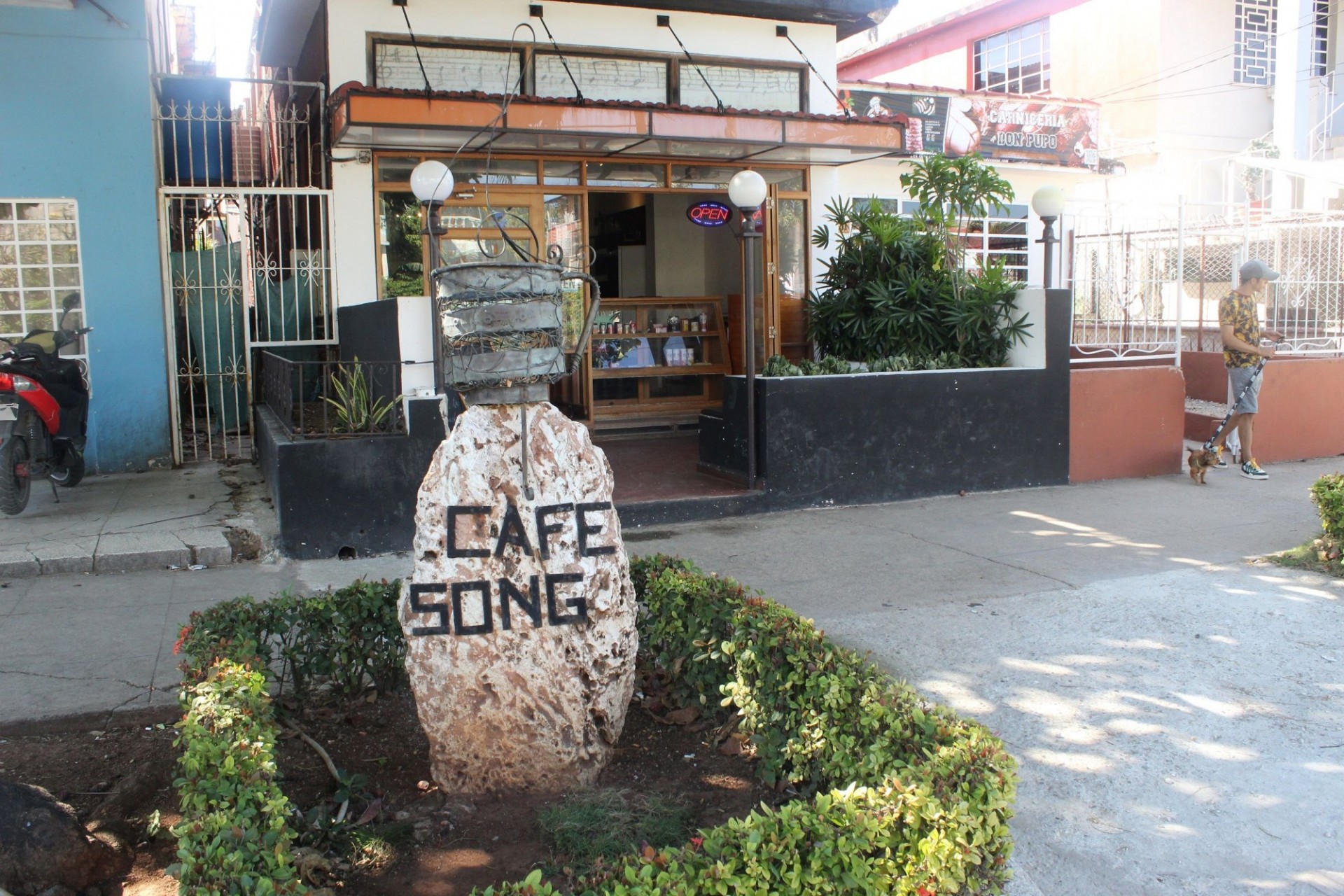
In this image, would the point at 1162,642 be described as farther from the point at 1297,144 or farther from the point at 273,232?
the point at 1297,144

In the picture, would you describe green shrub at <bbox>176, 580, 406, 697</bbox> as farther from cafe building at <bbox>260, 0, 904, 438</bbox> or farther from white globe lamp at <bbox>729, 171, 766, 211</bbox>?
white globe lamp at <bbox>729, 171, 766, 211</bbox>

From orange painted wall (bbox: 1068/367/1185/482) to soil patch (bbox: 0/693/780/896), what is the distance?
6673 mm

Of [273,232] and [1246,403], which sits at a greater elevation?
[273,232]

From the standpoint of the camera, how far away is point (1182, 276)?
1117 centimetres

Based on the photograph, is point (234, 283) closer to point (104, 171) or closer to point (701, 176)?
point (104, 171)

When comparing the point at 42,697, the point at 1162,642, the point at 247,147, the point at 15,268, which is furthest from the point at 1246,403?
the point at 247,147

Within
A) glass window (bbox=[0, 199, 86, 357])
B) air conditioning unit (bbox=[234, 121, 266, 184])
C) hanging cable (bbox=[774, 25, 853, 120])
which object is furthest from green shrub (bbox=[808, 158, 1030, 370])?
air conditioning unit (bbox=[234, 121, 266, 184])

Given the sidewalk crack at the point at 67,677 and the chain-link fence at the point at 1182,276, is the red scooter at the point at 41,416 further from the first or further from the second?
the chain-link fence at the point at 1182,276

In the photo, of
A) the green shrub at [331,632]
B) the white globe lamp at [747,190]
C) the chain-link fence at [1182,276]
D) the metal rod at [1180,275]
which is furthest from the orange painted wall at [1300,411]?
the green shrub at [331,632]

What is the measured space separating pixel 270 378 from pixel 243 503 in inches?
52.4

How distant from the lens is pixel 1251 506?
878 centimetres

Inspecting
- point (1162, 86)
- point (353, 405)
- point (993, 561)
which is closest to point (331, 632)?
point (353, 405)

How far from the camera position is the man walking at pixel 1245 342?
9.71m

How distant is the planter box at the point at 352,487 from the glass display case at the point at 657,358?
491cm
